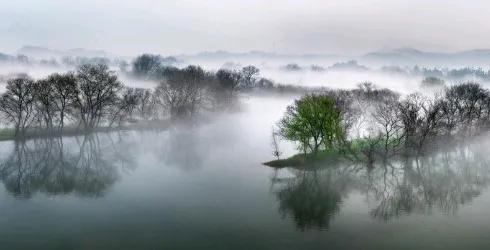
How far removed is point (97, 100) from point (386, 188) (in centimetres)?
8629

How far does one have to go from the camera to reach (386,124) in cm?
9375

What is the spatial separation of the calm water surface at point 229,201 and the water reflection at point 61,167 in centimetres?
20

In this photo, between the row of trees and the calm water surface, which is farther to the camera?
the row of trees

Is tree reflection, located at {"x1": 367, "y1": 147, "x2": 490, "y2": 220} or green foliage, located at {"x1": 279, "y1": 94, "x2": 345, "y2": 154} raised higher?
green foliage, located at {"x1": 279, "y1": 94, "x2": 345, "y2": 154}

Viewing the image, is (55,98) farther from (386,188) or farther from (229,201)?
(386,188)

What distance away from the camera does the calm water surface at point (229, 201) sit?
49375mm

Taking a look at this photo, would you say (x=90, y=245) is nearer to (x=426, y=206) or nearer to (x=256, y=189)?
(x=256, y=189)

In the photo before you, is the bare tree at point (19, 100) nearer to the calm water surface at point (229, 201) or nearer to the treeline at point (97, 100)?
the treeline at point (97, 100)

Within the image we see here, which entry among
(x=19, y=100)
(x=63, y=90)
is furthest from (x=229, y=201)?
(x=63, y=90)

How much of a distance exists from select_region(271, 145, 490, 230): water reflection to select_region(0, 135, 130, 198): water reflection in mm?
27962

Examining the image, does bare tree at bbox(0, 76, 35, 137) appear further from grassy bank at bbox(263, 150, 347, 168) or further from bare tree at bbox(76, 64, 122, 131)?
grassy bank at bbox(263, 150, 347, 168)

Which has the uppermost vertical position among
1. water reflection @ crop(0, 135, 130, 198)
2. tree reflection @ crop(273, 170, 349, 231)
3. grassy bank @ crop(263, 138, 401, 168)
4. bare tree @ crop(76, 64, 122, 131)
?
bare tree @ crop(76, 64, 122, 131)

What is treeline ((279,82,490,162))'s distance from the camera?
293 feet

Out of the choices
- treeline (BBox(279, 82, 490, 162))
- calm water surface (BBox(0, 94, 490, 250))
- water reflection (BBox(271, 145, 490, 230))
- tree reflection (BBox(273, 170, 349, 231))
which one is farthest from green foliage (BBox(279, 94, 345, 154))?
tree reflection (BBox(273, 170, 349, 231))
